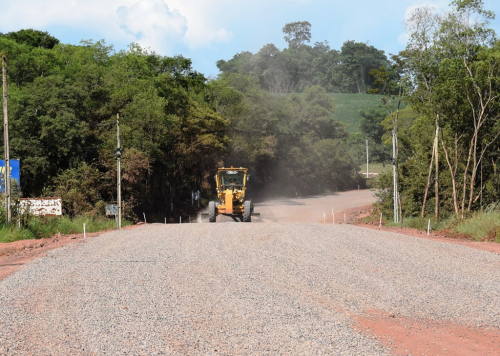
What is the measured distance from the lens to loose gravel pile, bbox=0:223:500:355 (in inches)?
322

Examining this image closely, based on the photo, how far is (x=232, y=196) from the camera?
114 feet

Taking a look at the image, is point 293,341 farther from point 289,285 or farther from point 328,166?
point 328,166

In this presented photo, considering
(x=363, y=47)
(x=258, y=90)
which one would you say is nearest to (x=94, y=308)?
(x=258, y=90)

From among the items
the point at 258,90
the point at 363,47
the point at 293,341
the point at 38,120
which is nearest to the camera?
the point at 293,341

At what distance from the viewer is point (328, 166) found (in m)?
88.1

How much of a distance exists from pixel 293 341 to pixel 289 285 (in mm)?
4100

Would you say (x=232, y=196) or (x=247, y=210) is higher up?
(x=232, y=196)

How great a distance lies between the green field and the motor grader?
11826 cm

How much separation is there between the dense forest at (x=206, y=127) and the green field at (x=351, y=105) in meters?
71.9

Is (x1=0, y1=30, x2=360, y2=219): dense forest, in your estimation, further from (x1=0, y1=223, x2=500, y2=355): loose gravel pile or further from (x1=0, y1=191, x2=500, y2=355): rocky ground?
(x1=0, y1=223, x2=500, y2=355): loose gravel pile

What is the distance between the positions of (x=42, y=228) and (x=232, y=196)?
1203cm

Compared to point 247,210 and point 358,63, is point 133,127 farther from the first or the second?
point 358,63

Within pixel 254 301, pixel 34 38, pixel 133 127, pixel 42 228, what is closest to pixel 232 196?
pixel 42 228

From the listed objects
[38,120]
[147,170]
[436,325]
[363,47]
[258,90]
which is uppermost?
[363,47]
